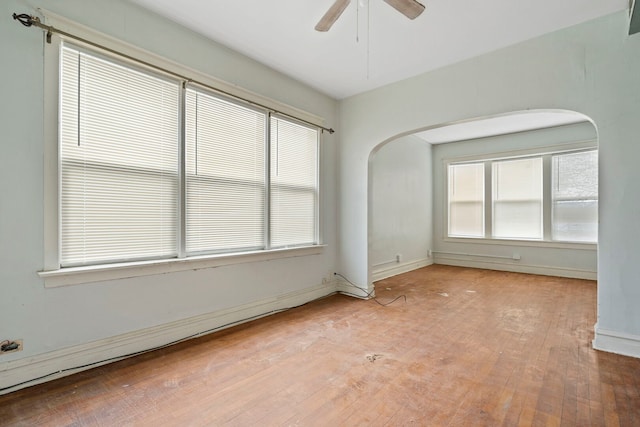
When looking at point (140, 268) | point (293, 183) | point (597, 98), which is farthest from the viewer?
point (293, 183)

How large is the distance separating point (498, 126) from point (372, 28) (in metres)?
3.84

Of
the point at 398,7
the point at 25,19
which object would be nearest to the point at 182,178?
the point at 25,19

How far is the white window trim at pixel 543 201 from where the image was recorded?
517 cm

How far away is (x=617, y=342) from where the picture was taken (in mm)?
2461

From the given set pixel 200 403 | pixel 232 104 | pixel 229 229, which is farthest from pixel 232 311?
pixel 232 104

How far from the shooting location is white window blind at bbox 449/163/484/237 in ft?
20.9

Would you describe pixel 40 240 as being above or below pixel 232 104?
below

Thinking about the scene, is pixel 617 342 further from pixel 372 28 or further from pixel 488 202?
pixel 488 202

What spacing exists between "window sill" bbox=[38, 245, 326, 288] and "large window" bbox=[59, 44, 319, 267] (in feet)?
0.26

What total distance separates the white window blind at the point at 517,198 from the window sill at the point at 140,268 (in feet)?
16.5

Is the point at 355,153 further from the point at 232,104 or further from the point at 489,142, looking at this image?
the point at 489,142

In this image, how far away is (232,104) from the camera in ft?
10.1

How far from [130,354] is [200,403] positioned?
0.97 metres

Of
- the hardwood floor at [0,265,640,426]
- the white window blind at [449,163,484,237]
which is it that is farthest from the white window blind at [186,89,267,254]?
the white window blind at [449,163,484,237]
